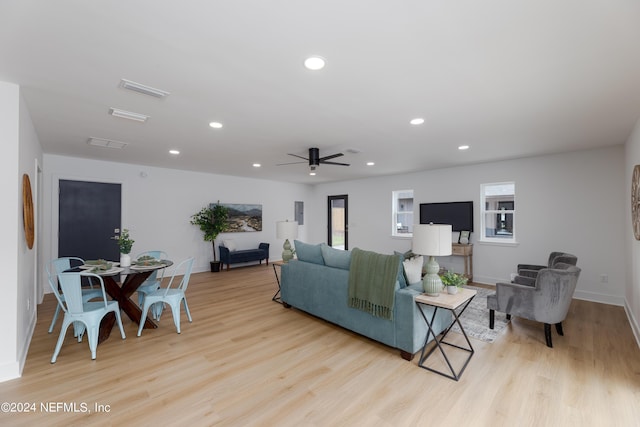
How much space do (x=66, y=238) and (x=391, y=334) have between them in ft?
19.4

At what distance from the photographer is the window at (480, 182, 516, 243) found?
18.4ft

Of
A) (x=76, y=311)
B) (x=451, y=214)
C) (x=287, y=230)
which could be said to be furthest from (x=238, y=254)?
(x=451, y=214)

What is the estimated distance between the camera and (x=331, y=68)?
7.11 feet

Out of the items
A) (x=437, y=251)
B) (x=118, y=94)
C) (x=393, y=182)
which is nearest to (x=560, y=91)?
(x=437, y=251)

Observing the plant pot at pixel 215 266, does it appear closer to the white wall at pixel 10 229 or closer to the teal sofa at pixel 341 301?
the teal sofa at pixel 341 301

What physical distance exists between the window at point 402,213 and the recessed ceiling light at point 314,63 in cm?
563

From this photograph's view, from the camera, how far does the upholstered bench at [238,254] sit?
23.3ft

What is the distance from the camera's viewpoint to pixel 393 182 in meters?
7.48

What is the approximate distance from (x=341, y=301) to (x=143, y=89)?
2.89 m

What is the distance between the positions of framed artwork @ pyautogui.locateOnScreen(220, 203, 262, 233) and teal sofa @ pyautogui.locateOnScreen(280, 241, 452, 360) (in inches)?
150

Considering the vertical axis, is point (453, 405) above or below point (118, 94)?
below

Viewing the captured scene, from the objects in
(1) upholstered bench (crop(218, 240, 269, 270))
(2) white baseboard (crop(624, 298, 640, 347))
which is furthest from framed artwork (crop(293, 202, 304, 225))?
(2) white baseboard (crop(624, 298, 640, 347))

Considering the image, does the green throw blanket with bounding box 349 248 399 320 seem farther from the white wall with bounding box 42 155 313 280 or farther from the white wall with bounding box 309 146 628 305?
the white wall with bounding box 42 155 313 280

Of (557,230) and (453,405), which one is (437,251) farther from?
(557,230)
